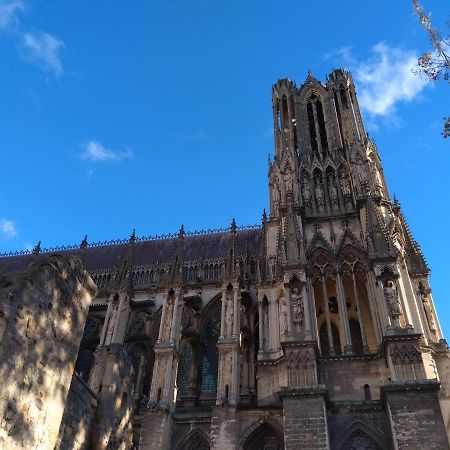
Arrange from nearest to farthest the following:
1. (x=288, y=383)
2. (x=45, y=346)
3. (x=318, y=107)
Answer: (x=45, y=346) → (x=288, y=383) → (x=318, y=107)

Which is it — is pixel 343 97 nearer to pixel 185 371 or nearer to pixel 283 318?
pixel 283 318

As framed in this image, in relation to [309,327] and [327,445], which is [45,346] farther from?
[309,327]

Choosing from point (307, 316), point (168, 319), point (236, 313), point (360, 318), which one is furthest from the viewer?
point (168, 319)

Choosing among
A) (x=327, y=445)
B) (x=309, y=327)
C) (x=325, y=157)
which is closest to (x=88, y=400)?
(x=327, y=445)

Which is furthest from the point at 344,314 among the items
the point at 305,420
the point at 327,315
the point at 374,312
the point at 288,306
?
the point at 305,420

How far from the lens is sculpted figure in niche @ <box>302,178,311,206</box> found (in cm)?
2558

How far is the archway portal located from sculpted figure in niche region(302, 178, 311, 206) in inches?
453

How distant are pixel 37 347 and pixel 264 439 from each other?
524 inches

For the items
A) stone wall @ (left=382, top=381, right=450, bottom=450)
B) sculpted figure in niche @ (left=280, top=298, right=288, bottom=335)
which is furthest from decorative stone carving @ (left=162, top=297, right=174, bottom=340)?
stone wall @ (left=382, top=381, right=450, bottom=450)

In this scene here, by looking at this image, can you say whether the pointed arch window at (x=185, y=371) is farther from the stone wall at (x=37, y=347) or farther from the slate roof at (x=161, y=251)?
the stone wall at (x=37, y=347)

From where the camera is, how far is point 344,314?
2072cm

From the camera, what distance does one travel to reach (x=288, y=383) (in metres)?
17.9

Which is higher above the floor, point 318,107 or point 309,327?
point 318,107

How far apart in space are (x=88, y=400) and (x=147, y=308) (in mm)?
18358
